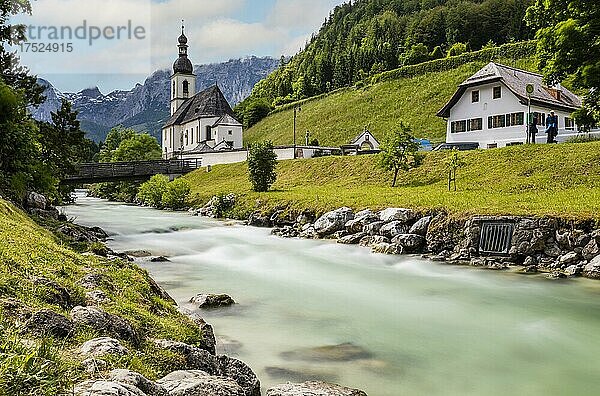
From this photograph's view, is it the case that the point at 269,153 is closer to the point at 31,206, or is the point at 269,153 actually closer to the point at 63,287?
the point at 31,206

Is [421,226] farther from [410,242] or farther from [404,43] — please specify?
[404,43]

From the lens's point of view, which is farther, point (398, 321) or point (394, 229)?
point (394, 229)

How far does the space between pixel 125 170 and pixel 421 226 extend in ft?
134

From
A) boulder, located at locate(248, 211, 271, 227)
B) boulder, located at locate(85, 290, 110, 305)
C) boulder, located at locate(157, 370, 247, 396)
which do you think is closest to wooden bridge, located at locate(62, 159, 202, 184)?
boulder, located at locate(248, 211, 271, 227)

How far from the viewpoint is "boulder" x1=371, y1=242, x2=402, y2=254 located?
2133cm

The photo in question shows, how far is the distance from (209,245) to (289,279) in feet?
27.6

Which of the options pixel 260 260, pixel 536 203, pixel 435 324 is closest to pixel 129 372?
pixel 435 324

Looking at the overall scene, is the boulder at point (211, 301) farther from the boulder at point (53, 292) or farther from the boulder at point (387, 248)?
the boulder at point (387, 248)

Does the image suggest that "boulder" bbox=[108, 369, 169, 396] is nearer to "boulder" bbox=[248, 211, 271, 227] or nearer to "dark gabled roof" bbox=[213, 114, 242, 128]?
"boulder" bbox=[248, 211, 271, 227]

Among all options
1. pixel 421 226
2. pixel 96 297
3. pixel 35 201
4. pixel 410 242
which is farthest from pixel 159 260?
pixel 96 297

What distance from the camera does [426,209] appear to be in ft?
76.7

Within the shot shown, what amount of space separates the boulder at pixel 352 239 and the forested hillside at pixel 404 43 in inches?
3173

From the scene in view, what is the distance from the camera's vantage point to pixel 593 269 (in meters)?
16.6

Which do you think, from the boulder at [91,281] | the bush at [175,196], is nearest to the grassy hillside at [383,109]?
the bush at [175,196]
